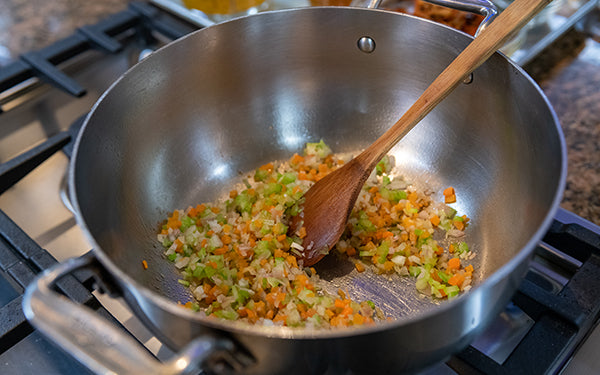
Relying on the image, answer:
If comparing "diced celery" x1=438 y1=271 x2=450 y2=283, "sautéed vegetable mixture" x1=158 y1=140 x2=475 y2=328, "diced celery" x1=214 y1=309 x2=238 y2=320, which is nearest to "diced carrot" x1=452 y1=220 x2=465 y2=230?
"sautéed vegetable mixture" x1=158 y1=140 x2=475 y2=328

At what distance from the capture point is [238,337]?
1.66ft

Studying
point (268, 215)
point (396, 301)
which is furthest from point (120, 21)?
point (396, 301)

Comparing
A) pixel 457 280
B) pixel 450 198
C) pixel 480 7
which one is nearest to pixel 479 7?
pixel 480 7

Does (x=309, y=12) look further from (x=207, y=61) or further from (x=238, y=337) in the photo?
(x=238, y=337)

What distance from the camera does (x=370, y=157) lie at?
88 centimetres

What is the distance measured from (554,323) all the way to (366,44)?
1.87 feet

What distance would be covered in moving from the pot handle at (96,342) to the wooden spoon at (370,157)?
1.28 ft

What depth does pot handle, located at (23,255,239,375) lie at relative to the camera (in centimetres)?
48

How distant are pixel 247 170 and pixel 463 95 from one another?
17.1 inches

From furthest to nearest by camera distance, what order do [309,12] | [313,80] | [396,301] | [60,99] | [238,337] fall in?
[60,99], [313,80], [309,12], [396,301], [238,337]

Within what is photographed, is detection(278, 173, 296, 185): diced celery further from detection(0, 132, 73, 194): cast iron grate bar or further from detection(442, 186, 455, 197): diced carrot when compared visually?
detection(0, 132, 73, 194): cast iron grate bar

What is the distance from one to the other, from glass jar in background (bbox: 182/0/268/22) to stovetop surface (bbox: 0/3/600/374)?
8.2 inches

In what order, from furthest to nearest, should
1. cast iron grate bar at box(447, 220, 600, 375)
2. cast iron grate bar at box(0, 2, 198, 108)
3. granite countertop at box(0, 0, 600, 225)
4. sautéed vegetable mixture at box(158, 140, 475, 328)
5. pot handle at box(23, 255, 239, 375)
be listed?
cast iron grate bar at box(0, 2, 198, 108) → granite countertop at box(0, 0, 600, 225) → sautéed vegetable mixture at box(158, 140, 475, 328) → cast iron grate bar at box(447, 220, 600, 375) → pot handle at box(23, 255, 239, 375)

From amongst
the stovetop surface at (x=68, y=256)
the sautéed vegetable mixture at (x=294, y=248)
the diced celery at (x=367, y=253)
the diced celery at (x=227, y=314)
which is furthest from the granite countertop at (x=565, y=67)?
the diced celery at (x=227, y=314)
